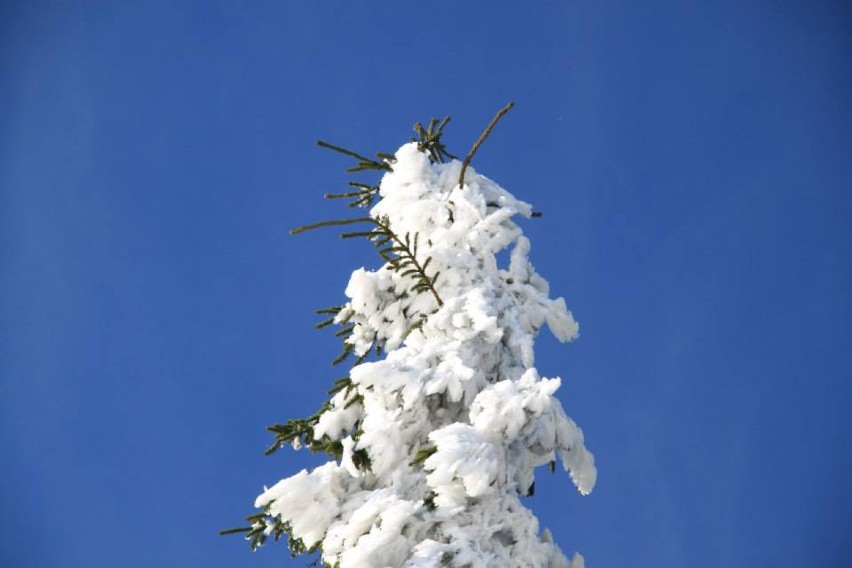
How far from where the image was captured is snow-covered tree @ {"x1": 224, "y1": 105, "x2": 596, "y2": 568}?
462 centimetres

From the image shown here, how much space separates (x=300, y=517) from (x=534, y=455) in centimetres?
217

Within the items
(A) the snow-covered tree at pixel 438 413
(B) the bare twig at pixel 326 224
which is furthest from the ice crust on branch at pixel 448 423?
(B) the bare twig at pixel 326 224

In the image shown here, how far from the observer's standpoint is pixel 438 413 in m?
5.55

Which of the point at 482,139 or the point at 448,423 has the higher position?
the point at 482,139

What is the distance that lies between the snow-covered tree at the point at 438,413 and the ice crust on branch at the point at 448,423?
1cm

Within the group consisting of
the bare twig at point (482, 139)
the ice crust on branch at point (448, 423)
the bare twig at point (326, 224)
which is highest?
the bare twig at point (482, 139)

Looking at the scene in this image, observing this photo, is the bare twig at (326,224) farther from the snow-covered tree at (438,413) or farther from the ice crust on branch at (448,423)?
the ice crust on branch at (448,423)

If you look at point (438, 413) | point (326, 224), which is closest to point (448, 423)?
point (438, 413)

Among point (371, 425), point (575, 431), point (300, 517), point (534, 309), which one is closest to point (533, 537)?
point (575, 431)

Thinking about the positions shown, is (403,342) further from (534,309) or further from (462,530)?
(462,530)

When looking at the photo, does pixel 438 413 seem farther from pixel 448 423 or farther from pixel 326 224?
pixel 326 224

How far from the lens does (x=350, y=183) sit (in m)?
8.58

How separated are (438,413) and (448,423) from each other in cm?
14

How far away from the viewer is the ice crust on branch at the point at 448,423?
4.57m
